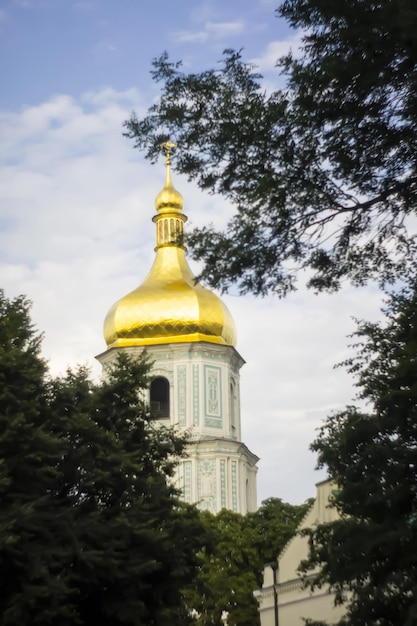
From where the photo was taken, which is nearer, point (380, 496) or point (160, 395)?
point (380, 496)

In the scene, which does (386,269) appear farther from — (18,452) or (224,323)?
(224,323)

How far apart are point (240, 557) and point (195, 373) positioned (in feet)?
34.6

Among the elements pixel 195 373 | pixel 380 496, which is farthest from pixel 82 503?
pixel 195 373

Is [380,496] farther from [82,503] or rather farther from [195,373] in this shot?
[195,373]

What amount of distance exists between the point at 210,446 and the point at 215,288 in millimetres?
36981

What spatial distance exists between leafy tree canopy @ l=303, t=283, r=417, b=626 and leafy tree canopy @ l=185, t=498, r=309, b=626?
66.2 feet

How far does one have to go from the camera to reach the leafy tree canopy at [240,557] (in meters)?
39.1

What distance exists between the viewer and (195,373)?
4847 centimetres

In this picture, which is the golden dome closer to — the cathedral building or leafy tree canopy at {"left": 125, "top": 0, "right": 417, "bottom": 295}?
the cathedral building

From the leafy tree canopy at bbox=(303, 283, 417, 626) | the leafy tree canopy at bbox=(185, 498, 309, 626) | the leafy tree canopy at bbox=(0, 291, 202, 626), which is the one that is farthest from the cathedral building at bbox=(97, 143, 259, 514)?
the leafy tree canopy at bbox=(303, 283, 417, 626)

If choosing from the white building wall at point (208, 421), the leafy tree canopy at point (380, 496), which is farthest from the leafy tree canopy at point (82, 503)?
the white building wall at point (208, 421)

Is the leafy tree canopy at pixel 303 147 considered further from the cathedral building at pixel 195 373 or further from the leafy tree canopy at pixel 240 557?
the cathedral building at pixel 195 373

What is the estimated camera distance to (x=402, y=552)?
54.5ft

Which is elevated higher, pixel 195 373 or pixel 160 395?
pixel 195 373
